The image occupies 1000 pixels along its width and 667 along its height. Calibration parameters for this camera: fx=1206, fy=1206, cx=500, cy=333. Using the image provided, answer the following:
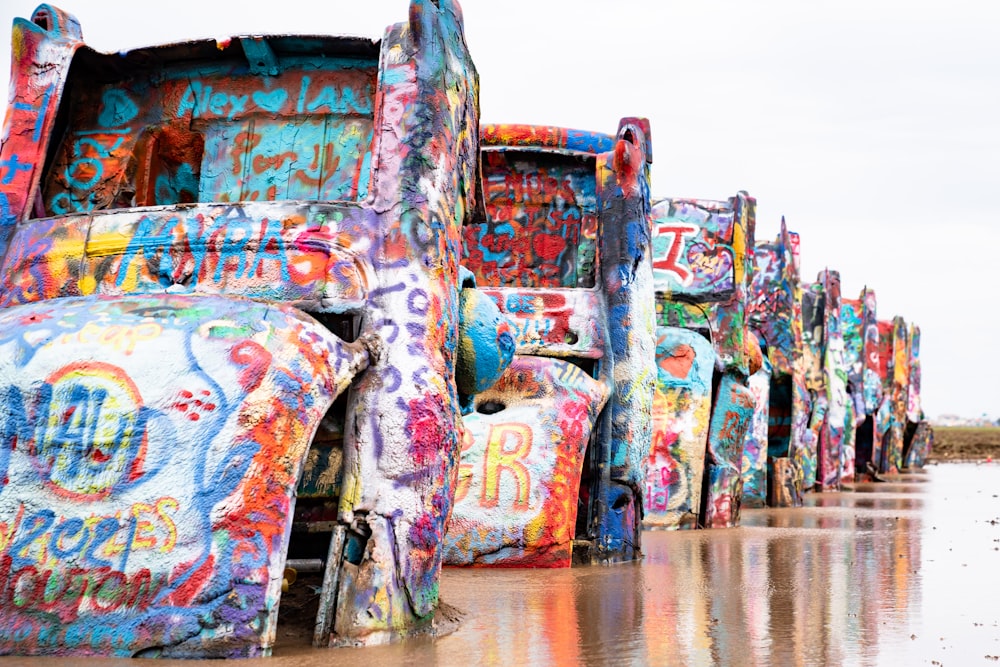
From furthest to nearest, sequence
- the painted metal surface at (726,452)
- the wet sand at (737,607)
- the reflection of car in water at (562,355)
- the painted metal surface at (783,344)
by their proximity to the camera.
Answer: the painted metal surface at (783,344) < the painted metal surface at (726,452) < the reflection of car in water at (562,355) < the wet sand at (737,607)

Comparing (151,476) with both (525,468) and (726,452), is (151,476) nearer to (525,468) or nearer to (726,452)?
(525,468)

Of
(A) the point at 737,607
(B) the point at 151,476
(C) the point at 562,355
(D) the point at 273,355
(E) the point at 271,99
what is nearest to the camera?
(B) the point at 151,476

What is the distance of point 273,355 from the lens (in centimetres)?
520

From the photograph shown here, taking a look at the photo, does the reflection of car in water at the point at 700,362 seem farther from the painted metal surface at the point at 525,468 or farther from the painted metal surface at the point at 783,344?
the painted metal surface at the point at 783,344

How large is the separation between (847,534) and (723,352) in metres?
2.56

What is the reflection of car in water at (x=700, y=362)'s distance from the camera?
12.8 metres

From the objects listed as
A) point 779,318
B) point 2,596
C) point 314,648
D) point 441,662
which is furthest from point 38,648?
point 779,318

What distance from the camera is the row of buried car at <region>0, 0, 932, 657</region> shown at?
494 cm

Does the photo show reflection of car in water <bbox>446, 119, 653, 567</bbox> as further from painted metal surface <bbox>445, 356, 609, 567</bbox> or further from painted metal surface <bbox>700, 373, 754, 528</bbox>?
painted metal surface <bbox>700, 373, 754, 528</bbox>

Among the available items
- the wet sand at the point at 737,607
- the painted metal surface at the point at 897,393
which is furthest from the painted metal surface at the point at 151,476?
the painted metal surface at the point at 897,393

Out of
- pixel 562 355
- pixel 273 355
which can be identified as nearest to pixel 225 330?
pixel 273 355

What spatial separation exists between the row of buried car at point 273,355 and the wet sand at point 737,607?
0.33 meters

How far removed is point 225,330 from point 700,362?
8.38 metres

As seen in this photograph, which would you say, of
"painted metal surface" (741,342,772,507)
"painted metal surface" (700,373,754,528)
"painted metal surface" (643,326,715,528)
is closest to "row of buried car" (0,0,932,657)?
"painted metal surface" (643,326,715,528)
